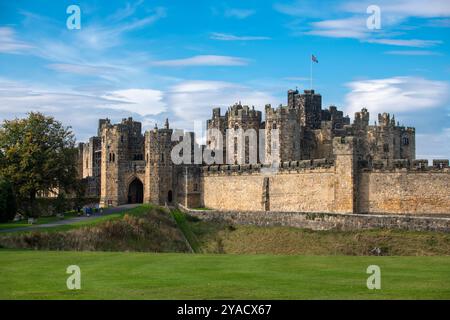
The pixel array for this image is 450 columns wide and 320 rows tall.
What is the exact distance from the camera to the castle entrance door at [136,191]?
77188 millimetres

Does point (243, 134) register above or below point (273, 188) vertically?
above

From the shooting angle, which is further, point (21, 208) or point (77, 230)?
point (21, 208)

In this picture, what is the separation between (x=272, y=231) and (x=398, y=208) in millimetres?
10047

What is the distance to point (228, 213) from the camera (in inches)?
2635

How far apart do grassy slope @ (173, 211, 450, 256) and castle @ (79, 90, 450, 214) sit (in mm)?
5242

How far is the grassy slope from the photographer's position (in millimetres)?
47241

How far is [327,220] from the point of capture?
5656 cm

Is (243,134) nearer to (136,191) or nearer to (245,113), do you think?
(245,113)

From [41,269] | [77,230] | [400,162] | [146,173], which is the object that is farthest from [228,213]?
[41,269]

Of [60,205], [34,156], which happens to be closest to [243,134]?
[60,205]

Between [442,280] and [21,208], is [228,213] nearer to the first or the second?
[21,208]

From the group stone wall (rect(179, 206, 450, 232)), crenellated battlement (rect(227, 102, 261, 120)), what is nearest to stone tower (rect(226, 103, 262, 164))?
crenellated battlement (rect(227, 102, 261, 120))

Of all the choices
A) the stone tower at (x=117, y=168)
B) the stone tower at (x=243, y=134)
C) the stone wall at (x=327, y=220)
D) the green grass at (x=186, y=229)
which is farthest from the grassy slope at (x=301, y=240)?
the stone tower at (x=243, y=134)

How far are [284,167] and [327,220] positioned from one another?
12226 mm
